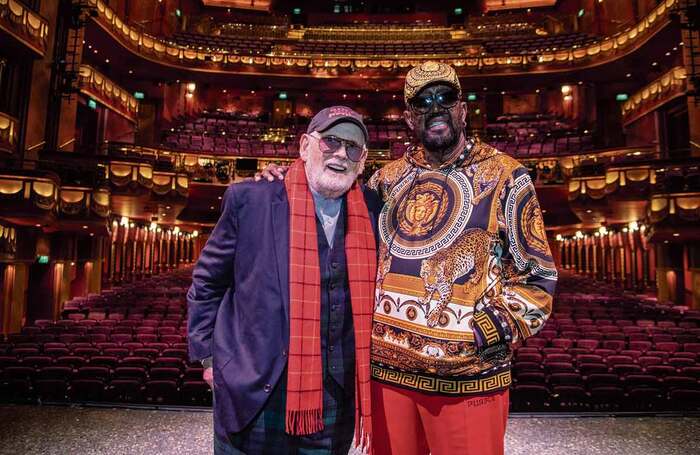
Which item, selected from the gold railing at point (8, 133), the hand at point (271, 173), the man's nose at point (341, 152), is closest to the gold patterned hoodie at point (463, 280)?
the man's nose at point (341, 152)

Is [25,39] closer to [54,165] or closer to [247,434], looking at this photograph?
[54,165]

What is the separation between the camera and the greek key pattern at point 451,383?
5.01 feet

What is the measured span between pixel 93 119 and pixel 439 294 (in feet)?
70.8

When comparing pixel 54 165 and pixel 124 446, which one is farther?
pixel 54 165

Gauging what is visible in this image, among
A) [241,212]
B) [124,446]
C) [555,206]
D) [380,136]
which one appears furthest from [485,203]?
[380,136]

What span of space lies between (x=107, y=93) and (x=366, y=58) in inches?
533

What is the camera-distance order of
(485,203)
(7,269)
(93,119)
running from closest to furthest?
(485,203)
(7,269)
(93,119)

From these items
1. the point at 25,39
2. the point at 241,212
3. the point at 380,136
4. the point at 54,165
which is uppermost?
the point at 380,136

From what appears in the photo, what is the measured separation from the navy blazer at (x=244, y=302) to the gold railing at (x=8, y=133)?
13.8 metres

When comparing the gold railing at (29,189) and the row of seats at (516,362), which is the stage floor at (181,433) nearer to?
the row of seats at (516,362)

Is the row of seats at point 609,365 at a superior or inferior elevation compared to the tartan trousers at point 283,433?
inferior

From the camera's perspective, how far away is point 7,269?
1073cm

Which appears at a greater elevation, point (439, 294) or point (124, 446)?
point (439, 294)

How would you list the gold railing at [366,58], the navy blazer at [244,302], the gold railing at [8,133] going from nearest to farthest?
1. the navy blazer at [244,302]
2. the gold railing at [8,133]
3. the gold railing at [366,58]
